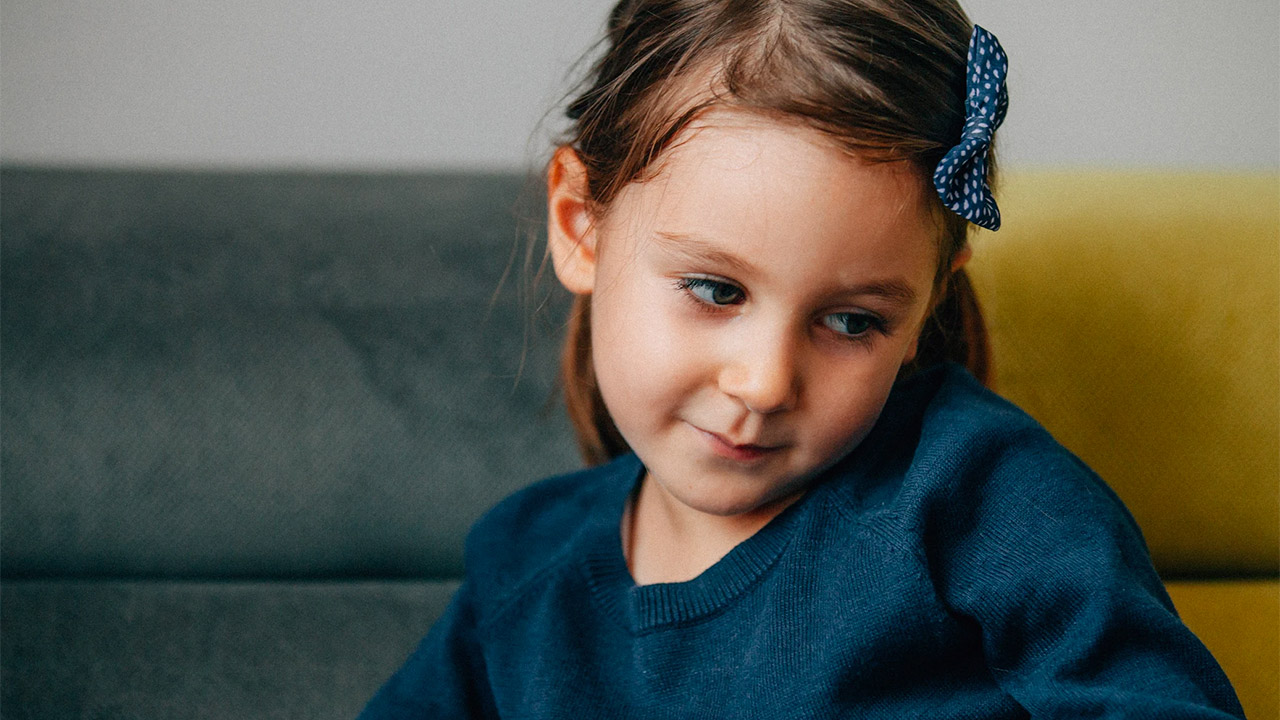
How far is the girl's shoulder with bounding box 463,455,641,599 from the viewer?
0.93 metres

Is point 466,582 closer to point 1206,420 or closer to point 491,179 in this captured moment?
point 491,179

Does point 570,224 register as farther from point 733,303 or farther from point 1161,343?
point 1161,343

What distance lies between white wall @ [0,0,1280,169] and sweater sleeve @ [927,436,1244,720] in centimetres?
67

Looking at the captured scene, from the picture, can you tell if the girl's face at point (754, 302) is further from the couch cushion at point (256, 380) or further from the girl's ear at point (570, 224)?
the couch cushion at point (256, 380)

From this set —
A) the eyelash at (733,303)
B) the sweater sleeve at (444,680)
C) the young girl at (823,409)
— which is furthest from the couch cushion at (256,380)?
the eyelash at (733,303)

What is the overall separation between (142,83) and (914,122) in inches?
40.7

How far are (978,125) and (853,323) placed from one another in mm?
153

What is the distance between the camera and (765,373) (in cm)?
64

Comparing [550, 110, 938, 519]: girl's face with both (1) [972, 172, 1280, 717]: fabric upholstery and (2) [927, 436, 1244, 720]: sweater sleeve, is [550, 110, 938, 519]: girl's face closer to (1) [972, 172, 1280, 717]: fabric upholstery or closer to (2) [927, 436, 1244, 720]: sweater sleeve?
(2) [927, 436, 1244, 720]: sweater sleeve

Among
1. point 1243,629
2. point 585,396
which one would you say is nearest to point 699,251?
point 585,396

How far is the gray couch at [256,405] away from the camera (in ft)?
3.52

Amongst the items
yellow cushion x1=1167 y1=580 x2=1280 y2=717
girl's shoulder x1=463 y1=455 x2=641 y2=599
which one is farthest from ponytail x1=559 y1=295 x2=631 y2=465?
yellow cushion x1=1167 y1=580 x2=1280 y2=717

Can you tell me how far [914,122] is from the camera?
0.66 metres

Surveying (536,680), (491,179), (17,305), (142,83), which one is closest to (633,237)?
(536,680)
